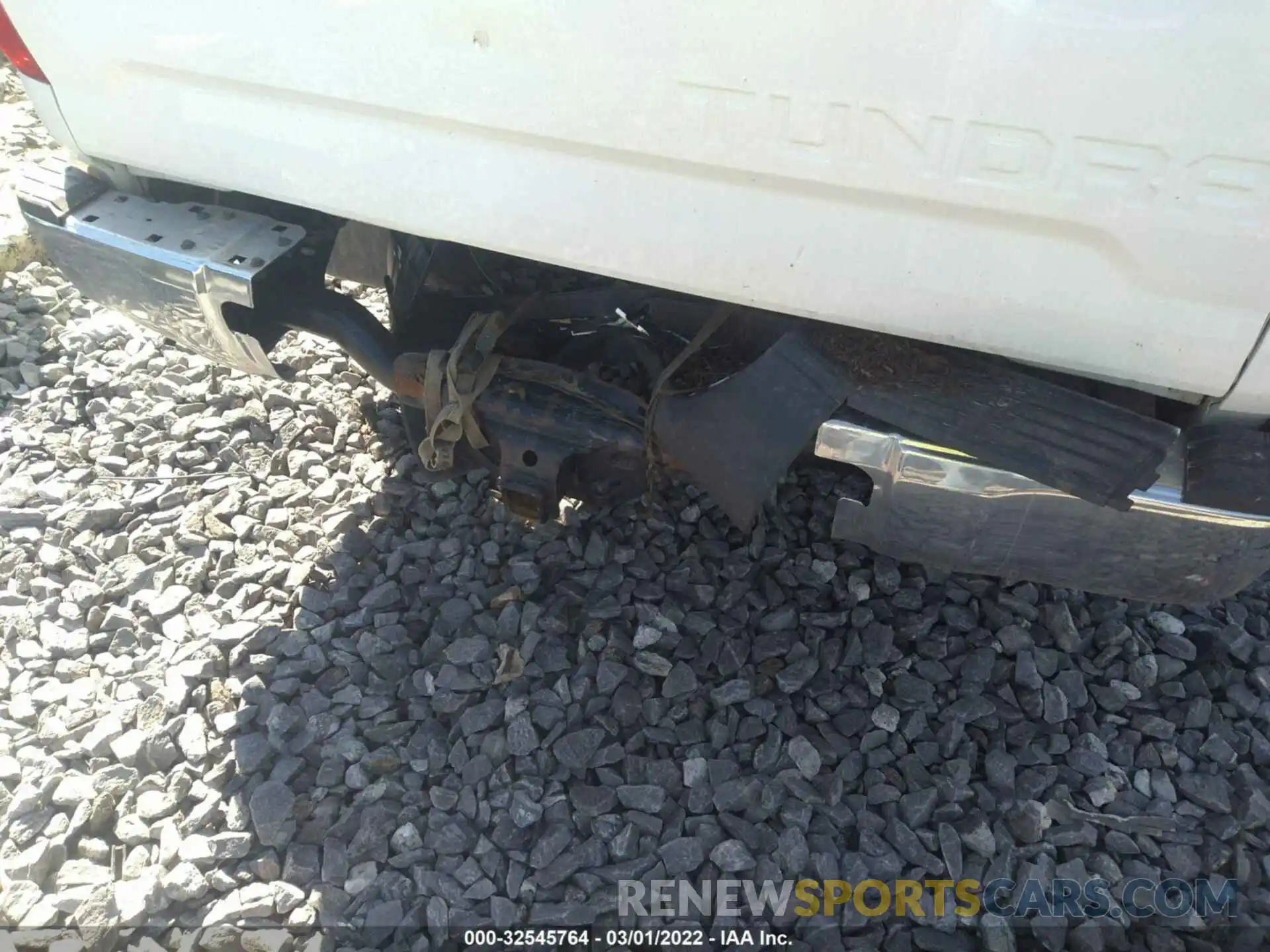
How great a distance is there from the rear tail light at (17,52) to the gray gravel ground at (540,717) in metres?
1.16

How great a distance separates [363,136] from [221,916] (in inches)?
59.6

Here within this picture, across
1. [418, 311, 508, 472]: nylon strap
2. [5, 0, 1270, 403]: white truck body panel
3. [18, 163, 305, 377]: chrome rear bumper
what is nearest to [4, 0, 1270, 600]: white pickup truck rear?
[5, 0, 1270, 403]: white truck body panel

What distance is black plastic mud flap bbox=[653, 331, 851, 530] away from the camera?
170 cm

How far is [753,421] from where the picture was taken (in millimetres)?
1757

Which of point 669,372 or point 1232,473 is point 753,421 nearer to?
point 669,372

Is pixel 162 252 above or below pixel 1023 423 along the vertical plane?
above

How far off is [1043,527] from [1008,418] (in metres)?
0.21

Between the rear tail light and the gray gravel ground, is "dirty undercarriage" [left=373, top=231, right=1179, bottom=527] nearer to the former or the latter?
the gray gravel ground

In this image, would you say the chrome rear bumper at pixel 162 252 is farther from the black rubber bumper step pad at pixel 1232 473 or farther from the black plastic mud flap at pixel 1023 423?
the black rubber bumper step pad at pixel 1232 473

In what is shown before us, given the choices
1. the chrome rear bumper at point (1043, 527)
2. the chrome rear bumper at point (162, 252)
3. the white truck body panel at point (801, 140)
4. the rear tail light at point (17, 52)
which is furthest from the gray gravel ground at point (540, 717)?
the rear tail light at point (17, 52)

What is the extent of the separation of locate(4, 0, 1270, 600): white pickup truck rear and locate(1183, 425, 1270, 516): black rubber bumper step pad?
0.10ft

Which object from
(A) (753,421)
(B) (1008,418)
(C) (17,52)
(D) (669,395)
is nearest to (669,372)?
(D) (669,395)

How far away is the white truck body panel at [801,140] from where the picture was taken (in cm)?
129

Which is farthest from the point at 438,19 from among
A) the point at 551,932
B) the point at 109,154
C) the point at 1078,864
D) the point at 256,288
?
the point at 1078,864
